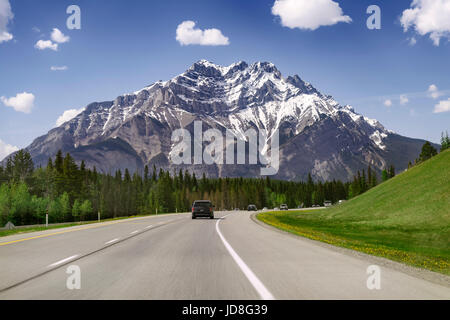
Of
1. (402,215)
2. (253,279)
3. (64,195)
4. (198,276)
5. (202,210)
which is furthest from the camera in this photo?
(64,195)

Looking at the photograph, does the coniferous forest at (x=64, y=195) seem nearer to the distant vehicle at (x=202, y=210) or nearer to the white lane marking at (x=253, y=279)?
the distant vehicle at (x=202, y=210)

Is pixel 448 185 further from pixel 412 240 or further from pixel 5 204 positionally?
pixel 5 204

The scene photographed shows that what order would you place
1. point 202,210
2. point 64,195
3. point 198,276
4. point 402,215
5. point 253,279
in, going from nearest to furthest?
point 253,279 < point 198,276 < point 202,210 < point 402,215 < point 64,195

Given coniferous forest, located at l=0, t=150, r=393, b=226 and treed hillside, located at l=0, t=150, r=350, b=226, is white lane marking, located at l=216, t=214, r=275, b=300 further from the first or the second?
coniferous forest, located at l=0, t=150, r=393, b=226

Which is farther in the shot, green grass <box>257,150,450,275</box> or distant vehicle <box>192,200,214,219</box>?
distant vehicle <box>192,200,214,219</box>

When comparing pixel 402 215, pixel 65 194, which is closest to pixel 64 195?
pixel 65 194

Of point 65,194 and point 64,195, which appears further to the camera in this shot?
point 65,194

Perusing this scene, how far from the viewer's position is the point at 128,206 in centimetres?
15938

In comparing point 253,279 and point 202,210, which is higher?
point 253,279

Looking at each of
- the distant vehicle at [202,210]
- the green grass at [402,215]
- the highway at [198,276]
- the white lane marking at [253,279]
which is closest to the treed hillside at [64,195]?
the distant vehicle at [202,210]

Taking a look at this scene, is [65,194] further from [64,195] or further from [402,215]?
[402,215]

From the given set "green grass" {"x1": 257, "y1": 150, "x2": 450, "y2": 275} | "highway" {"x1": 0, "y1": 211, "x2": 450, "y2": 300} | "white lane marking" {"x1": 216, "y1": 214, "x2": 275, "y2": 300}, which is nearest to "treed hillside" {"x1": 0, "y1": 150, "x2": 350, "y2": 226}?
"green grass" {"x1": 257, "y1": 150, "x2": 450, "y2": 275}
